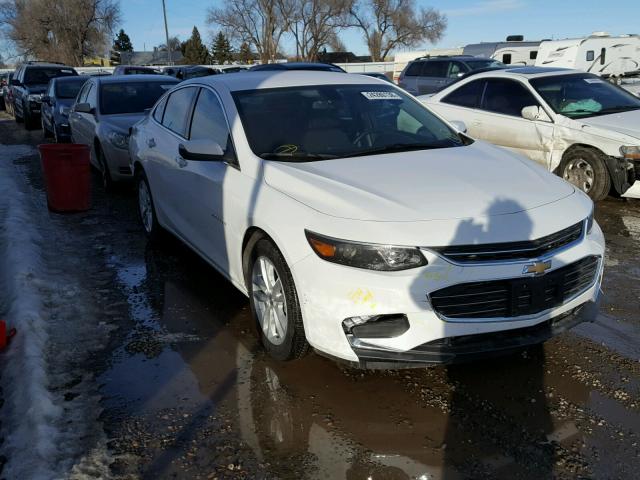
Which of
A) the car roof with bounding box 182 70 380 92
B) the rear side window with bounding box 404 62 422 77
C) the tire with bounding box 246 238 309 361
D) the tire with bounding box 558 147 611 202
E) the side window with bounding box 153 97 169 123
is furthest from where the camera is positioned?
the rear side window with bounding box 404 62 422 77

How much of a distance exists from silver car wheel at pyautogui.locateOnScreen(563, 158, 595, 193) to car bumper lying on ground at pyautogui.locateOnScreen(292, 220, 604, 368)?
4.72 metres

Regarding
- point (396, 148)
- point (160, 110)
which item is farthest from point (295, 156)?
point (160, 110)

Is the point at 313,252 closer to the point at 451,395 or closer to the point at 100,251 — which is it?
the point at 451,395

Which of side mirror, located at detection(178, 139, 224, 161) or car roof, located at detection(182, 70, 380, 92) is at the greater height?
car roof, located at detection(182, 70, 380, 92)

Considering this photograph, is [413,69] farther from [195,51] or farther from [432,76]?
[195,51]

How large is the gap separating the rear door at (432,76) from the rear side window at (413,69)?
174mm

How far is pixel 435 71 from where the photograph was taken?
18.0m

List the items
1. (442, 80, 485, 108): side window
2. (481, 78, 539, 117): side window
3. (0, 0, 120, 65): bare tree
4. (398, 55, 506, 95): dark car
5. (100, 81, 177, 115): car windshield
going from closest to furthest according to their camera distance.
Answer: (481, 78, 539, 117): side window < (442, 80, 485, 108): side window < (100, 81, 177, 115): car windshield < (398, 55, 506, 95): dark car < (0, 0, 120, 65): bare tree

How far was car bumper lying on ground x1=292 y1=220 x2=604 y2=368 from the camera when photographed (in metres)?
2.98

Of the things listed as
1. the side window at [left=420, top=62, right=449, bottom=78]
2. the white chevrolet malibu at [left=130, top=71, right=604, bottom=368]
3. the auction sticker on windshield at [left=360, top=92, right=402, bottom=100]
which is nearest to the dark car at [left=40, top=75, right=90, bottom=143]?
the white chevrolet malibu at [left=130, top=71, right=604, bottom=368]

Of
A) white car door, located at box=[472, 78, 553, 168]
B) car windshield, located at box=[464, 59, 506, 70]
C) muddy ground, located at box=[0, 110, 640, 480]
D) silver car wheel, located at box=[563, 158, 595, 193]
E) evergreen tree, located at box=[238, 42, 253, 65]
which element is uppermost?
evergreen tree, located at box=[238, 42, 253, 65]

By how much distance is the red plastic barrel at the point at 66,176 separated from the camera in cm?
736

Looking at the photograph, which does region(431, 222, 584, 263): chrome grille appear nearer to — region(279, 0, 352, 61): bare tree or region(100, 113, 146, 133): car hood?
region(100, 113, 146, 133): car hood

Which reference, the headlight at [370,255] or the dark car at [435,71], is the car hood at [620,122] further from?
the dark car at [435,71]
